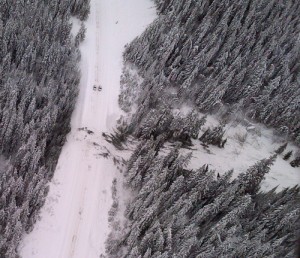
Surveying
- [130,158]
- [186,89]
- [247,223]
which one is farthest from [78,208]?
[186,89]

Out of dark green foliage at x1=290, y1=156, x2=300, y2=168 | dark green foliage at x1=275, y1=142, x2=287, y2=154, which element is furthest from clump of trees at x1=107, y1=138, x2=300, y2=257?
dark green foliage at x1=275, y1=142, x2=287, y2=154

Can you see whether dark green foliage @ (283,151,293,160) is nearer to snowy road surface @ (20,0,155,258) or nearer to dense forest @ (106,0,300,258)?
dense forest @ (106,0,300,258)

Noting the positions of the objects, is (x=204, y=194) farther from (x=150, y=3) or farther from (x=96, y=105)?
(x=150, y=3)

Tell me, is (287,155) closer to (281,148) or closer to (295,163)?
(281,148)

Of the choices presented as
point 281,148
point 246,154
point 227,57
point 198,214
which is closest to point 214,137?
point 246,154

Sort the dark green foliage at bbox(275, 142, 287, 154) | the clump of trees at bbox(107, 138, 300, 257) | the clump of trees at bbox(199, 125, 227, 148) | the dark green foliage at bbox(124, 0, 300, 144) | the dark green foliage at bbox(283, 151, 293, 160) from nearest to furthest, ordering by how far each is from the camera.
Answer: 1. the clump of trees at bbox(107, 138, 300, 257)
2. the clump of trees at bbox(199, 125, 227, 148)
3. the dark green foliage at bbox(283, 151, 293, 160)
4. the dark green foliage at bbox(275, 142, 287, 154)
5. the dark green foliage at bbox(124, 0, 300, 144)

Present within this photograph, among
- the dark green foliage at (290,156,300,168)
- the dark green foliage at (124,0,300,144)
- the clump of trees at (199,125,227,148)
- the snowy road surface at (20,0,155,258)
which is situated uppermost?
the dark green foliage at (124,0,300,144)

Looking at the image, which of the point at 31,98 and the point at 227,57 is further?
the point at 227,57
